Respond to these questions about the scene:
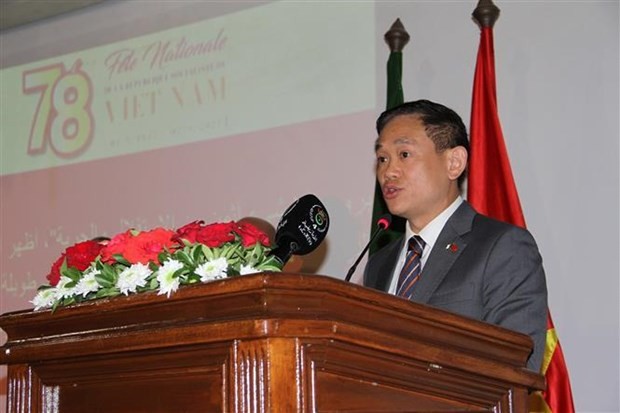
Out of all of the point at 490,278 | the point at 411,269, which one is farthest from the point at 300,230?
the point at 411,269

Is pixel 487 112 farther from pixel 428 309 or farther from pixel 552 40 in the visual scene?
pixel 428 309

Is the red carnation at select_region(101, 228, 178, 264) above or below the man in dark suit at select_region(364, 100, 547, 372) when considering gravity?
below

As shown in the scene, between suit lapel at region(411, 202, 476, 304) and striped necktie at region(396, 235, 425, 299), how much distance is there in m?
0.06

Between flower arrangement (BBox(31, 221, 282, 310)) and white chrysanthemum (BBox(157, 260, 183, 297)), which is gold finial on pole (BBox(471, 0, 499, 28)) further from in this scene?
white chrysanthemum (BBox(157, 260, 183, 297))

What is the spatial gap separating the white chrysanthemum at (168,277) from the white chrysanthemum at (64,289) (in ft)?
0.76

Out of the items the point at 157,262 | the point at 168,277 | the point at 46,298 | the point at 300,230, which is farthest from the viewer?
the point at 300,230

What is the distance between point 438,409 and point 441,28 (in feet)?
9.95

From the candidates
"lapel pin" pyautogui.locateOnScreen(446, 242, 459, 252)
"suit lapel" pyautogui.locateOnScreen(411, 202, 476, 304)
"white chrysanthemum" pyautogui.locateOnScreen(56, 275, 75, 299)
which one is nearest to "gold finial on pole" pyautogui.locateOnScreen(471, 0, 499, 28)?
"suit lapel" pyautogui.locateOnScreen(411, 202, 476, 304)

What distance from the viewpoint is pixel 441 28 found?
15.1 feet

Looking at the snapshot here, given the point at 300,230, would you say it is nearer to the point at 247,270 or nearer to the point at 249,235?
the point at 249,235

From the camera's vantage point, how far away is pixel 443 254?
2686 mm

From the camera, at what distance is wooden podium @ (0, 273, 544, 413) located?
1605 millimetres

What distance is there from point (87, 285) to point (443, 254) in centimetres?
106

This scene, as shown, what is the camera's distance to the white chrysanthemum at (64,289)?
195 centimetres
